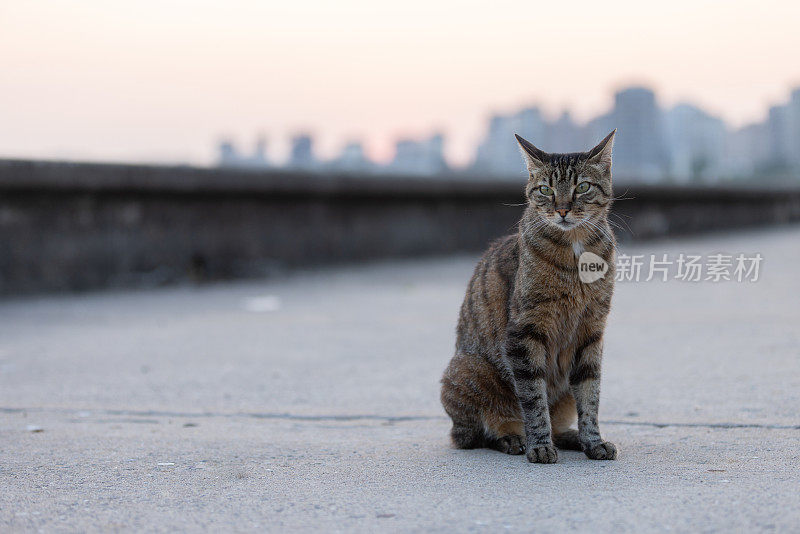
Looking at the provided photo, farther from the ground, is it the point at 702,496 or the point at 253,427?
the point at 702,496

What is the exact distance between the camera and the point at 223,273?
352 inches

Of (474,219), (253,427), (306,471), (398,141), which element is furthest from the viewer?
(398,141)

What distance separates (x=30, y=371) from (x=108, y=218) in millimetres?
3533

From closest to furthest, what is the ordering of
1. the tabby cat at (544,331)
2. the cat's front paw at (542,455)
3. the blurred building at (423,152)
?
the cat's front paw at (542,455) → the tabby cat at (544,331) → the blurred building at (423,152)

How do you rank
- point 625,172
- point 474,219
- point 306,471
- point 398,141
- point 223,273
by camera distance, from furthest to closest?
point 398,141, point 625,172, point 474,219, point 223,273, point 306,471

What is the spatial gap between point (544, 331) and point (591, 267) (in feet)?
1.01

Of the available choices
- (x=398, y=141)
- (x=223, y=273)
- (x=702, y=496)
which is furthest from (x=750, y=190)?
(x=702, y=496)

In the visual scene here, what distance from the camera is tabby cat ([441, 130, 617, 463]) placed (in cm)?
309

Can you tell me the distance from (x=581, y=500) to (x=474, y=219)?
857 centimetres

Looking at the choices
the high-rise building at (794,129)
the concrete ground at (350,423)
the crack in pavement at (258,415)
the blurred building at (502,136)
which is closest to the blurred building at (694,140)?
the high-rise building at (794,129)

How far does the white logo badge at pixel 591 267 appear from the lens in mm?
3121

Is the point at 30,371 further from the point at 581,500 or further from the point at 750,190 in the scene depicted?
the point at 750,190

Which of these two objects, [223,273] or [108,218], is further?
[223,273]

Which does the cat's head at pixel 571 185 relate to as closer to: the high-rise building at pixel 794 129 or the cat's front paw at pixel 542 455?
the cat's front paw at pixel 542 455
